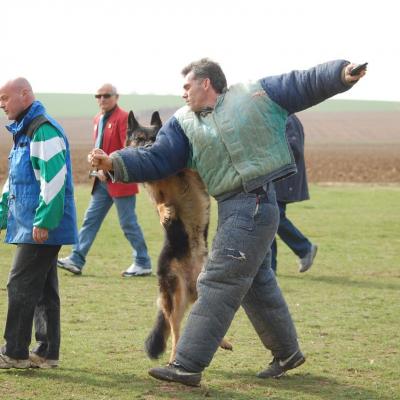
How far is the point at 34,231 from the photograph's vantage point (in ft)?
19.7

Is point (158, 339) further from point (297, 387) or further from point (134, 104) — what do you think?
point (134, 104)

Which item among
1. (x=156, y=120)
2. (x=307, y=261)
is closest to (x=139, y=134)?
(x=156, y=120)

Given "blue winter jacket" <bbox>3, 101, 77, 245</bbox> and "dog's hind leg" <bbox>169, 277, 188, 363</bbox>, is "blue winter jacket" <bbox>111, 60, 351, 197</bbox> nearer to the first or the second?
"blue winter jacket" <bbox>3, 101, 77, 245</bbox>

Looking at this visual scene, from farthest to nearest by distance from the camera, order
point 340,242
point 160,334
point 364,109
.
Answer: point 364,109, point 340,242, point 160,334

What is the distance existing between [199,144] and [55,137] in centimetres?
114

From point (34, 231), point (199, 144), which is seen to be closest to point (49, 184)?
point (34, 231)

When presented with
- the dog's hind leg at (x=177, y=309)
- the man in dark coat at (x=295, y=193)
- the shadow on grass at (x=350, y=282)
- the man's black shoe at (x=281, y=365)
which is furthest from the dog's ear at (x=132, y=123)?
the shadow on grass at (x=350, y=282)

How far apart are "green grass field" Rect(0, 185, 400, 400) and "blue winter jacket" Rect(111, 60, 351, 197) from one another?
1414mm

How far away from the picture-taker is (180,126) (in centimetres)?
574

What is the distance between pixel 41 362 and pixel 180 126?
2.03 metres

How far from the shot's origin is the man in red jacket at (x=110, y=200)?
1104 cm

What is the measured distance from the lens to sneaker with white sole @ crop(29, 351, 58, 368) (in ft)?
21.1

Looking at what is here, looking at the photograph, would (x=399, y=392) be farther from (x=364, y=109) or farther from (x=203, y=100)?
(x=364, y=109)

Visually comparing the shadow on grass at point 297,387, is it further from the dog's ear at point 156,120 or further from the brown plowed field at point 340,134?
the brown plowed field at point 340,134
